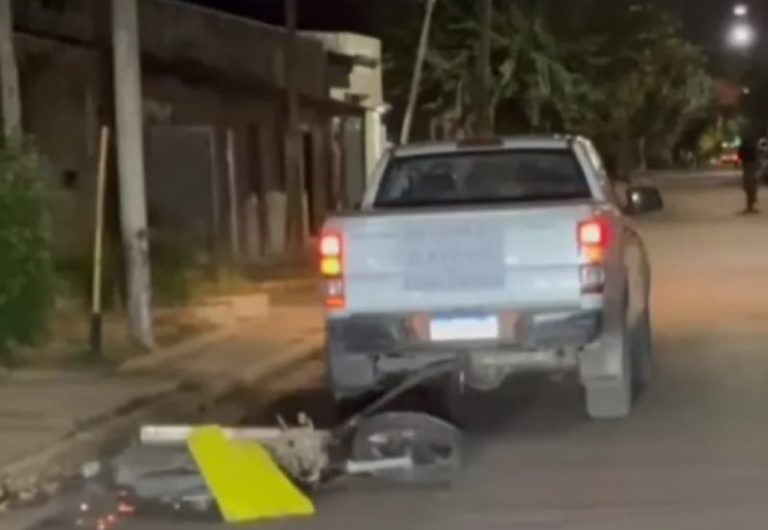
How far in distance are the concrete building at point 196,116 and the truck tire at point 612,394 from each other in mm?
6622

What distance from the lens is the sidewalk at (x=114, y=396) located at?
14547 mm

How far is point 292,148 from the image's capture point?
35.1 meters

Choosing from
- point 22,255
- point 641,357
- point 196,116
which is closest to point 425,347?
point 641,357

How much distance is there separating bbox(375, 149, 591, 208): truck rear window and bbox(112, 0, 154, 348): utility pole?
444 cm

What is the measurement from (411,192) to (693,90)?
286 ft

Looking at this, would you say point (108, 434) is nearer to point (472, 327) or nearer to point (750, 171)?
point (472, 327)

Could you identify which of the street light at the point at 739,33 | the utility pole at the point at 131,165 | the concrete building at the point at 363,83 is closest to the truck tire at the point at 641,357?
the utility pole at the point at 131,165

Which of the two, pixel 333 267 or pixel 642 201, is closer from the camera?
pixel 333 267

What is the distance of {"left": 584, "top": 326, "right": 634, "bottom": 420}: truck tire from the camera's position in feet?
51.1

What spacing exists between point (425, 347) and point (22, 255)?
4.63 m

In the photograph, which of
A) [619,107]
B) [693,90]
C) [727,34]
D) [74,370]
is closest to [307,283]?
[74,370]

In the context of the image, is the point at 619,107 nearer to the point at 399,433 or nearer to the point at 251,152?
the point at 251,152

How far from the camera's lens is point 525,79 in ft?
176

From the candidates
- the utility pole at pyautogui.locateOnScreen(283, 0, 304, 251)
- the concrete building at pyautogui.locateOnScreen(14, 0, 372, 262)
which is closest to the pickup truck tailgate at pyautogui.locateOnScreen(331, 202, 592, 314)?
the concrete building at pyautogui.locateOnScreen(14, 0, 372, 262)
